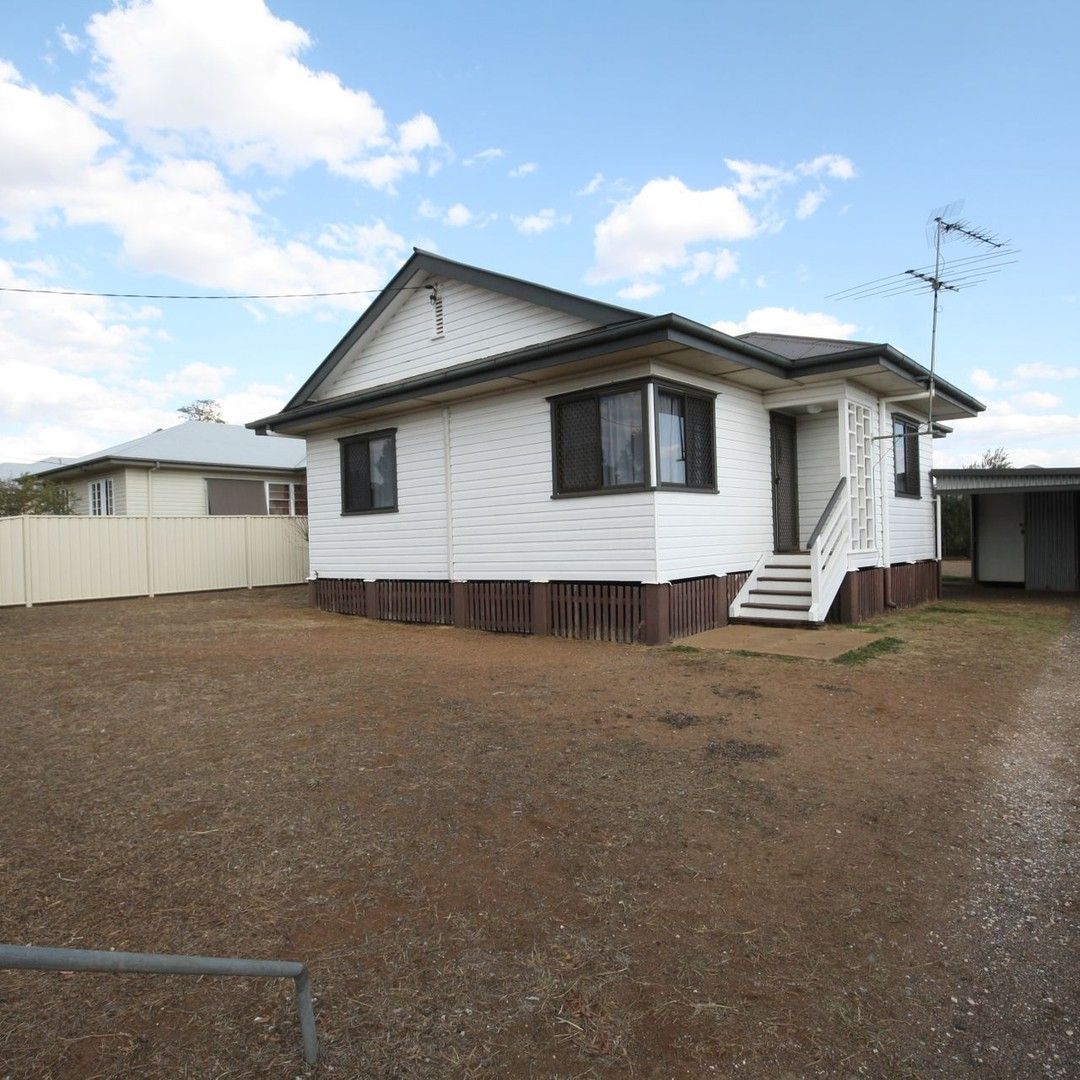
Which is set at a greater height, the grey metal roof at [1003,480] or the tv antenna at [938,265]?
the tv antenna at [938,265]

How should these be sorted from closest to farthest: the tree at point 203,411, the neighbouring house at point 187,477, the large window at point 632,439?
the large window at point 632,439 < the neighbouring house at point 187,477 < the tree at point 203,411

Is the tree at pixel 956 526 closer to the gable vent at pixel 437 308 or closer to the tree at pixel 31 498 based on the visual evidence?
the gable vent at pixel 437 308

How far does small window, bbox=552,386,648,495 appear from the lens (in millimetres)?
9250

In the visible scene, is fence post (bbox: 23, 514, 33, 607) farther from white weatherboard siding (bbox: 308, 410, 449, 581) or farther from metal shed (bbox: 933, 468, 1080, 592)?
metal shed (bbox: 933, 468, 1080, 592)

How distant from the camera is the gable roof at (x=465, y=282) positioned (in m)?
9.30

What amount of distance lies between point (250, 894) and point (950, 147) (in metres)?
14.3

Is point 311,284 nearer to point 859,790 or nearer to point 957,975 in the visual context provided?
point 859,790

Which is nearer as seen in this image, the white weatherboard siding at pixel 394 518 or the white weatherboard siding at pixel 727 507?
the white weatherboard siding at pixel 727 507

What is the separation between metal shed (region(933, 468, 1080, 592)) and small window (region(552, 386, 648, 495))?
32.4 feet

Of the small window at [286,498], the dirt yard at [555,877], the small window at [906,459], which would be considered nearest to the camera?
the dirt yard at [555,877]

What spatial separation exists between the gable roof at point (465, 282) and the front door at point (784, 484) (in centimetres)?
387

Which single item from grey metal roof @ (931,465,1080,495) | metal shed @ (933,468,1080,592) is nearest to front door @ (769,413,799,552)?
grey metal roof @ (931,465,1080,495)

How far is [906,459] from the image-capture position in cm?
1427

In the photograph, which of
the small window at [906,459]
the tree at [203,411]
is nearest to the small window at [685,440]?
the small window at [906,459]
